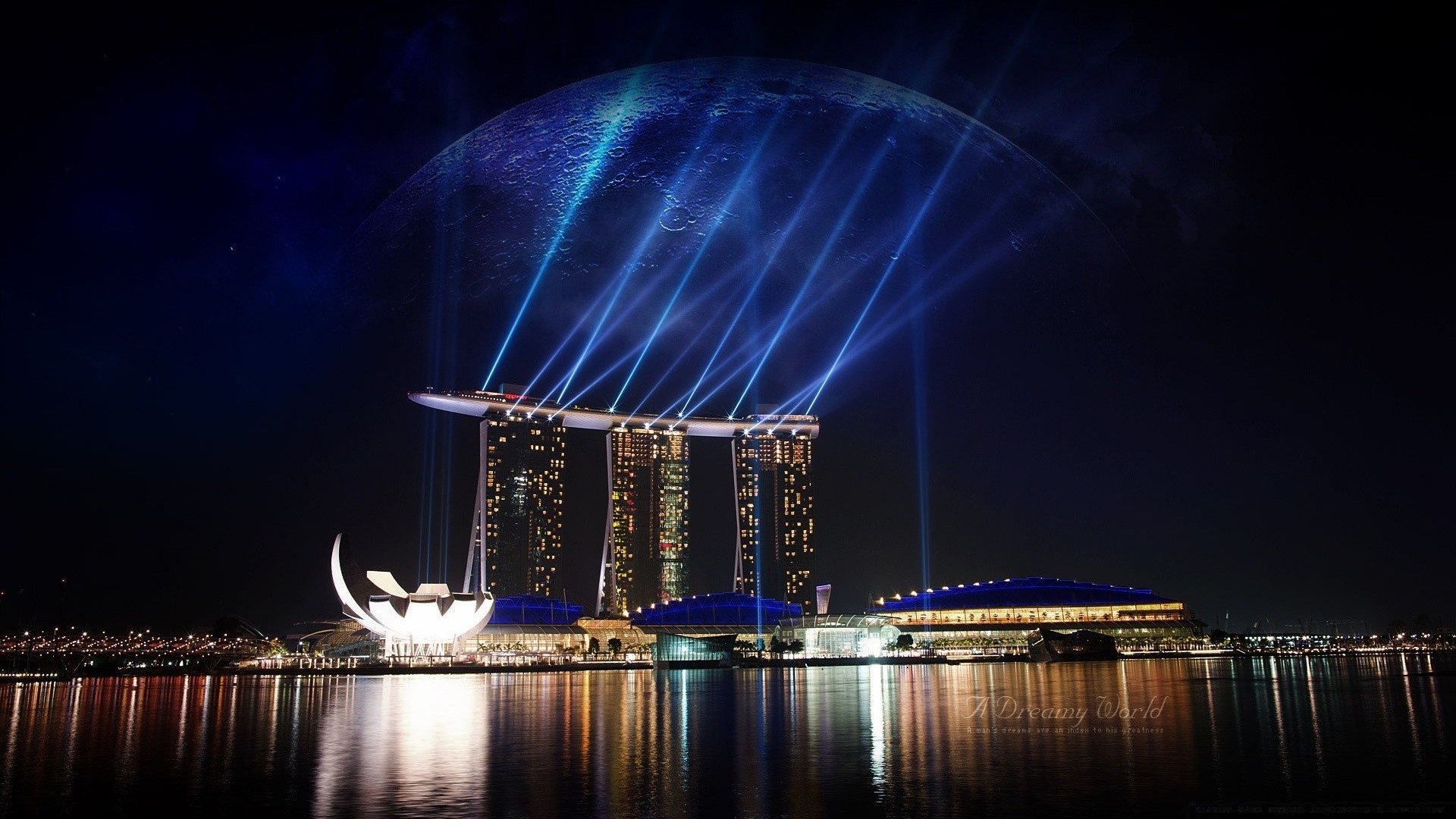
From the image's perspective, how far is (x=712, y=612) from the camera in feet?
317

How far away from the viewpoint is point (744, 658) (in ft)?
221

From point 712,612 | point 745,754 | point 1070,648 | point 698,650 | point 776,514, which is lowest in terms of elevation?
point 1070,648

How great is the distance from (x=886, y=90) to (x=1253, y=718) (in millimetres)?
20129

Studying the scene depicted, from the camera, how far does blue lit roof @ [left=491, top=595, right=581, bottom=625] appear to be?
88.1 meters

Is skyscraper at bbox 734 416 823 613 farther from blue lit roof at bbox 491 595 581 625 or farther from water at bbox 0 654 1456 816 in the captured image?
water at bbox 0 654 1456 816

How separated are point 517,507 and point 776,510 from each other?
101ft

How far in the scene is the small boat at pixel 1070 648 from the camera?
6619cm

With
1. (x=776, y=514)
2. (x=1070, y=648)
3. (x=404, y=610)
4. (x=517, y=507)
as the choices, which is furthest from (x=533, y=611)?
(x=1070, y=648)

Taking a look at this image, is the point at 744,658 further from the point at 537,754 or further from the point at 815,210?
the point at 537,754

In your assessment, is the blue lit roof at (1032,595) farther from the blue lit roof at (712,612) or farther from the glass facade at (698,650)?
the glass facade at (698,650)

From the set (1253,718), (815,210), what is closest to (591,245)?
(815,210)

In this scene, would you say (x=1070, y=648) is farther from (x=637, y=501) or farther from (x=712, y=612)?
(x=637, y=501)

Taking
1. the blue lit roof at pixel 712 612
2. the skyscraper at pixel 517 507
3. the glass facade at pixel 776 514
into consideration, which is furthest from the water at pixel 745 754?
the glass facade at pixel 776 514

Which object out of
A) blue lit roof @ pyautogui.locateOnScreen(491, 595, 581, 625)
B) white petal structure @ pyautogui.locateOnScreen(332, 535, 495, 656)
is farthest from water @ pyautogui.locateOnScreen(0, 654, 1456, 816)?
blue lit roof @ pyautogui.locateOnScreen(491, 595, 581, 625)
